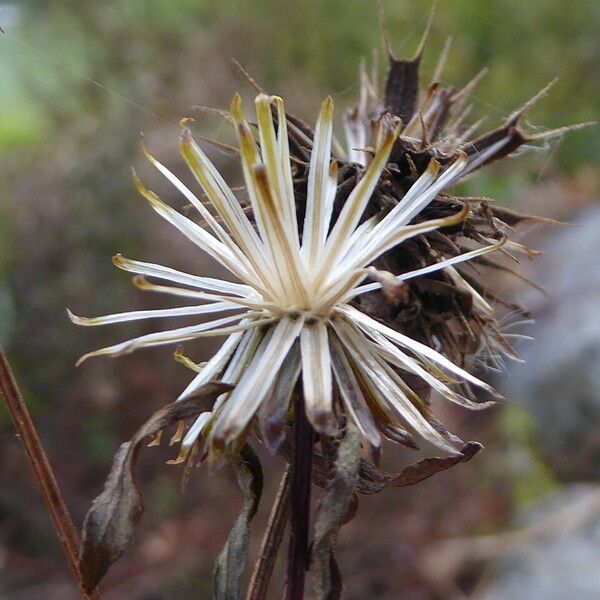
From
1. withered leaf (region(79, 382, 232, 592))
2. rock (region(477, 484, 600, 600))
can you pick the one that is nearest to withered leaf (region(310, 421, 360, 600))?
withered leaf (region(79, 382, 232, 592))

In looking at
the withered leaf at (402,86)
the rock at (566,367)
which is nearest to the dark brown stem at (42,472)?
the withered leaf at (402,86)

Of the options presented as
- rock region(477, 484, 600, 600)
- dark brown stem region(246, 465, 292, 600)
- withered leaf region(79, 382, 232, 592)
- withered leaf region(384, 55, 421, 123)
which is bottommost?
rock region(477, 484, 600, 600)

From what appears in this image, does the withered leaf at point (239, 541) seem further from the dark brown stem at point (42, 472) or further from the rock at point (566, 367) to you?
the rock at point (566, 367)

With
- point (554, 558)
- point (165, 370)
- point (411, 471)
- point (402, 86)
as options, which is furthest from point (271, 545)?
point (165, 370)

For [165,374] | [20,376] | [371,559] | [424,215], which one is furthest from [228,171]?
[424,215]

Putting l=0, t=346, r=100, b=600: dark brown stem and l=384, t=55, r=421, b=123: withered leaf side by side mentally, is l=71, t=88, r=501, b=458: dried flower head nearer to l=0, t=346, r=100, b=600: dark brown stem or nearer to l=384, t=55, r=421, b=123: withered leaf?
l=0, t=346, r=100, b=600: dark brown stem

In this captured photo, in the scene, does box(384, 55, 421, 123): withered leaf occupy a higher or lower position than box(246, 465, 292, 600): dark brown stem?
higher

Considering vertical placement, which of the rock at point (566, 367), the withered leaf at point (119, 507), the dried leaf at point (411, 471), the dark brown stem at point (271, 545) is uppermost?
the withered leaf at point (119, 507)
